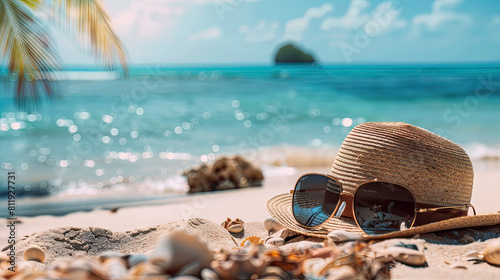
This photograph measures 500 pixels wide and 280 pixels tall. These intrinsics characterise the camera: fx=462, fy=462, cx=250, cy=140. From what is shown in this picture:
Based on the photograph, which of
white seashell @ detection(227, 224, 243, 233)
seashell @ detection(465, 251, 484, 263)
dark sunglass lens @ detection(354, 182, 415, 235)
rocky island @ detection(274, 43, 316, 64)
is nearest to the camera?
seashell @ detection(465, 251, 484, 263)

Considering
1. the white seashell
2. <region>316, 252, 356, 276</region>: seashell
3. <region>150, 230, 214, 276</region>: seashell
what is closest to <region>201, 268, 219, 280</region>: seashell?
<region>150, 230, 214, 276</region>: seashell

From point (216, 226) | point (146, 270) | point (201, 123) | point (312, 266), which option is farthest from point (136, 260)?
point (201, 123)

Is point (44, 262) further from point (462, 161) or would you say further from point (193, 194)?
point (193, 194)

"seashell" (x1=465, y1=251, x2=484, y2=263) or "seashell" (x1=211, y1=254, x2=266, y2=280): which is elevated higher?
"seashell" (x1=211, y1=254, x2=266, y2=280)

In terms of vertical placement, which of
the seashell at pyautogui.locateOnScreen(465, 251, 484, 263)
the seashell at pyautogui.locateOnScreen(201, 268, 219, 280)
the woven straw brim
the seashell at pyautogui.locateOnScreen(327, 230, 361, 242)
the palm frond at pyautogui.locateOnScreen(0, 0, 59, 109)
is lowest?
the seashell at pyautogui.locateOnScreen(465, 251, 484, 263)

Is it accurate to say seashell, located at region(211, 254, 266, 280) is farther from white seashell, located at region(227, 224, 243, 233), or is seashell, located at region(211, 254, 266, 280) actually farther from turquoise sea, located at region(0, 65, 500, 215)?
turquoise sea, located at region(0, 65, 500, 215)

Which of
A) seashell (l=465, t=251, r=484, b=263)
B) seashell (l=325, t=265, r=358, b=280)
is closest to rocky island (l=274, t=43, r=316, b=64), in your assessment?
seashell (l=465, t=251, r=484, b=263)

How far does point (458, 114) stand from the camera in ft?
52.1

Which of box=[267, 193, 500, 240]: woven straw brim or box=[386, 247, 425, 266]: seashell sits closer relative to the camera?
box=[386, 247, 425, 266]: seashell

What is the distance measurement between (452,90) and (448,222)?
20611mm

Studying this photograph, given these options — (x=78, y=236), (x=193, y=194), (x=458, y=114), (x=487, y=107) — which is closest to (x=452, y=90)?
(x=487, y=107)

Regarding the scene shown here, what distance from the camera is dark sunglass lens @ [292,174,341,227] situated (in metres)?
2.83

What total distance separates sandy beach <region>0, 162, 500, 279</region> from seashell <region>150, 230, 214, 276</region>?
86 cm

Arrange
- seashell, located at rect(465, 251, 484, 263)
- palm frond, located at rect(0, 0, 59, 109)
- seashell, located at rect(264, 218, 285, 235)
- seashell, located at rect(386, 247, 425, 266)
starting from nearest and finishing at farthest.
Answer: seashell, located at rect(386, 247, 425, 266)
seashell, located at rect(465, 251, 484, 263)
seashell, located at rect(264, 218, 285, 235)
palm frond, located at rect(0, 0, 59, 109)
